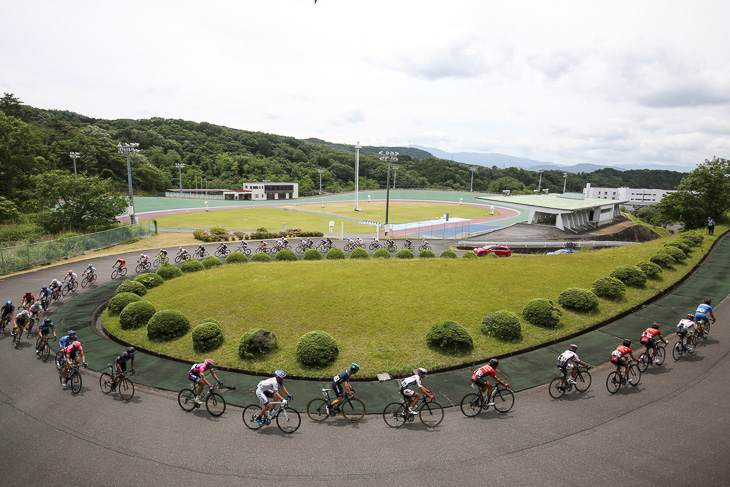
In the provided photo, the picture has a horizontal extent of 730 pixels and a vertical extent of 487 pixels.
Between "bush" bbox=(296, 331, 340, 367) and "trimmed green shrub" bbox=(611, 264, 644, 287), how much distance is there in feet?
54.7

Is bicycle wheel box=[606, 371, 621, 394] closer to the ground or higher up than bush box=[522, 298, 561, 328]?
closer to the ground

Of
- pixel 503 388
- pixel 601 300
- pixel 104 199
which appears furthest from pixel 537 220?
pixel 104 199

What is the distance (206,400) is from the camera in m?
11.1

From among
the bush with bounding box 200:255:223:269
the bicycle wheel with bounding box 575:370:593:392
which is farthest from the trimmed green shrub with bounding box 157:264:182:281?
the bicycle wheel with bounding box 575:370:593:392

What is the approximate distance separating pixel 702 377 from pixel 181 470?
16.3 meters

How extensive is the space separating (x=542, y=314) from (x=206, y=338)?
14.1 metres

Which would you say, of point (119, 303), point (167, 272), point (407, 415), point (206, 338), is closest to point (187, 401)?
point (206, 338)

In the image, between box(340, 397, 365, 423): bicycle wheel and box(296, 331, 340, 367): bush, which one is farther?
box(296, 331, 340, 367): bush

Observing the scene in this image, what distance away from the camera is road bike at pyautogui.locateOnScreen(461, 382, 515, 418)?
11.1 meters

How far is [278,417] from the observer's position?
10781 mm

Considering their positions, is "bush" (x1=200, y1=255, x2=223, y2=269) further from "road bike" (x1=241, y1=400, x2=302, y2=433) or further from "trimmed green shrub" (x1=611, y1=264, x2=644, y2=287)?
"trimmed green shrub" (x1=611, y1=264, x2=644, y2=287)

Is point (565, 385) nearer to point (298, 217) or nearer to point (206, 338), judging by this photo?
point (206, 338)

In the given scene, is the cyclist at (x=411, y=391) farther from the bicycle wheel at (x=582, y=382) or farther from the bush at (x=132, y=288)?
Result: the bush at (x=132, y=288)

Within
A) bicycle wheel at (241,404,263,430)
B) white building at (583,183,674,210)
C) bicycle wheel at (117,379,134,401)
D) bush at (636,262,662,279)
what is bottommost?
bicycle wheel at (117,379,134,401)
